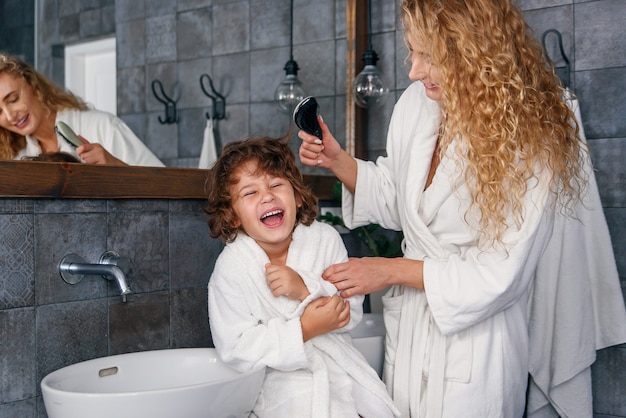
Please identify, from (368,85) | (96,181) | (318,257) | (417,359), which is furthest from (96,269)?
(368,85)

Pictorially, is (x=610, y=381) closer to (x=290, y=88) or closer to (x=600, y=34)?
(x=600, y=34)

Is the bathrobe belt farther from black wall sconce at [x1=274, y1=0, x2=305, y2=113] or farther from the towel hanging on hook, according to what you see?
the towel hanging on hook

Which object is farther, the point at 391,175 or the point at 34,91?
the point at 391,175

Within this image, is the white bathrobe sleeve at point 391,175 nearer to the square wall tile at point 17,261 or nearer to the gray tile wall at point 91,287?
the gray tile wall at point 91,287

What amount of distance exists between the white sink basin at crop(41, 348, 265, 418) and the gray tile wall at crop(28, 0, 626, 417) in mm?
166

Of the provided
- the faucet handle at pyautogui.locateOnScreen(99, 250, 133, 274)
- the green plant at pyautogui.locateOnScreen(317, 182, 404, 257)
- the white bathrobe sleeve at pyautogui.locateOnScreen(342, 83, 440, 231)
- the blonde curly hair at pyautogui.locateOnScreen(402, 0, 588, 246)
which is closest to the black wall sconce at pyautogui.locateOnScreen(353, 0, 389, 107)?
the green plant at pyautogui.locateOnScreen(317, 182, 404, 257)

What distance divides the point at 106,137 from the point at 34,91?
23 cm

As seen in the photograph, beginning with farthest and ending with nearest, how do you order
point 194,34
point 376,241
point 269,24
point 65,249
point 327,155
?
point 376,241
point 269,24
point 194,34
point 327,155
point 65,249

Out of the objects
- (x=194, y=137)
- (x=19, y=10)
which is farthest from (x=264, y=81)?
(x=19, y=10)

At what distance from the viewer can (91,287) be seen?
174 centimetres

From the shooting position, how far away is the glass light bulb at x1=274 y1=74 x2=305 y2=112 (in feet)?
8.11

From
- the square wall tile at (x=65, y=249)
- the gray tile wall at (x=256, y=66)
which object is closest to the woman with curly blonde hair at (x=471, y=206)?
the gray tile wall at (x=256, y=66)

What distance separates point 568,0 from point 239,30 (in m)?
1.15

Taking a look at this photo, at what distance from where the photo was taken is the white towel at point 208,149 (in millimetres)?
2125
